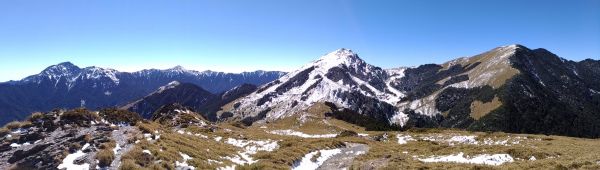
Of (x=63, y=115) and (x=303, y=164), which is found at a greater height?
(x=63, y=115)

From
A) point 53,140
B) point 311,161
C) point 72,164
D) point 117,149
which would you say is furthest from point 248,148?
point 72,164

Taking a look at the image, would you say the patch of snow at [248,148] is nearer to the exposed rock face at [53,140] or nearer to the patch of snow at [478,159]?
the exposed rock face at [53,140]

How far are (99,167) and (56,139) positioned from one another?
7.38 m

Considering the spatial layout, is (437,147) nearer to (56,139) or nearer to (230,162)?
(230,162)

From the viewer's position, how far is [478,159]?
35594 mm

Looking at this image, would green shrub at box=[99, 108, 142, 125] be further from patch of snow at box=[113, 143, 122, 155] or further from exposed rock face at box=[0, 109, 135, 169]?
patch of snow at box=[113, 143, 122, 155]

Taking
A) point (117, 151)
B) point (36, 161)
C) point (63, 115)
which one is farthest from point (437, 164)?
point (63, 115)

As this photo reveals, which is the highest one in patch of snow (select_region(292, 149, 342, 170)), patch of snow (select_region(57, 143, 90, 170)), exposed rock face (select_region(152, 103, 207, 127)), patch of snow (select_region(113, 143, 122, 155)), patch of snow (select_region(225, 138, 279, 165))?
exposed rock face (select_region(152, 103, 207, 127))

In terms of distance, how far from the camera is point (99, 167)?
2327cm

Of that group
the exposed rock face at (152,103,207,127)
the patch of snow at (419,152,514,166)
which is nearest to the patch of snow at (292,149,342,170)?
the patch of snow at (419,152,514,166)

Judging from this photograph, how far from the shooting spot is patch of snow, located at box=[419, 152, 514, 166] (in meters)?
34.0

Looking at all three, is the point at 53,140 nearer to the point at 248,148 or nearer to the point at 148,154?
the point at 148,154

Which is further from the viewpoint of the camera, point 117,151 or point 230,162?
A: point 230,162

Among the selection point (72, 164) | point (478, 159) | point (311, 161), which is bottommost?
point (311, 161)
